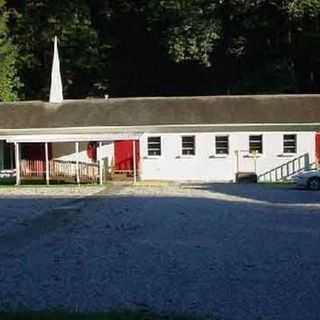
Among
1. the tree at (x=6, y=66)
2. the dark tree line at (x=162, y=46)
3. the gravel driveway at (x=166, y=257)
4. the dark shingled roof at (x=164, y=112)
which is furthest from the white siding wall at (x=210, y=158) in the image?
the tree at (x=6, y=66)

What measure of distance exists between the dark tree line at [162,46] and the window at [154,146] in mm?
11756

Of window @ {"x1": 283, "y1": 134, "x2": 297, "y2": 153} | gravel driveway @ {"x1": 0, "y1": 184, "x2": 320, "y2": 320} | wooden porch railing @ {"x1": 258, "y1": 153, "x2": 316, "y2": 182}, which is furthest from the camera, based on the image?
window @ {"x1": 283, "y1": 134, "x2": 297, "y2": 153}

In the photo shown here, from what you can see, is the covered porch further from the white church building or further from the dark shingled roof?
the dark shingled roof

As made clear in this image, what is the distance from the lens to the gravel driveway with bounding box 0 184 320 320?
9.37 m

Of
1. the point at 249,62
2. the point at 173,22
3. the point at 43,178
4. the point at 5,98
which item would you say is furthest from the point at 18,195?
the point at 249,62

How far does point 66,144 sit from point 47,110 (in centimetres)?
301

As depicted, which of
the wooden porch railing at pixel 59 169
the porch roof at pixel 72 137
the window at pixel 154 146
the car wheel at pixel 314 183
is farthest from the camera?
the window at pixel 154 146

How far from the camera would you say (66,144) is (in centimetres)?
3831

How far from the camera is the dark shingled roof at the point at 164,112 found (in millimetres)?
36875

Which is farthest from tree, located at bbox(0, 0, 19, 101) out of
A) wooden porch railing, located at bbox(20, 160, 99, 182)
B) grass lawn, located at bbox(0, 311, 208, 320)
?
grass lawn, located at bbox(0, 311, 208, 320)

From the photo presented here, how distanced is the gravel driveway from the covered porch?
12.1 meters

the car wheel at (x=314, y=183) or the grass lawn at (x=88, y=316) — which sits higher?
the grass lawn at (x=88, y=316)

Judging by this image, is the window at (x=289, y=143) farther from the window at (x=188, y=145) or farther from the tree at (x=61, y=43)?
the tree at (x=61, y=43)

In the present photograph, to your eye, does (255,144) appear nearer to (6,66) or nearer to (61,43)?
(6,66)
